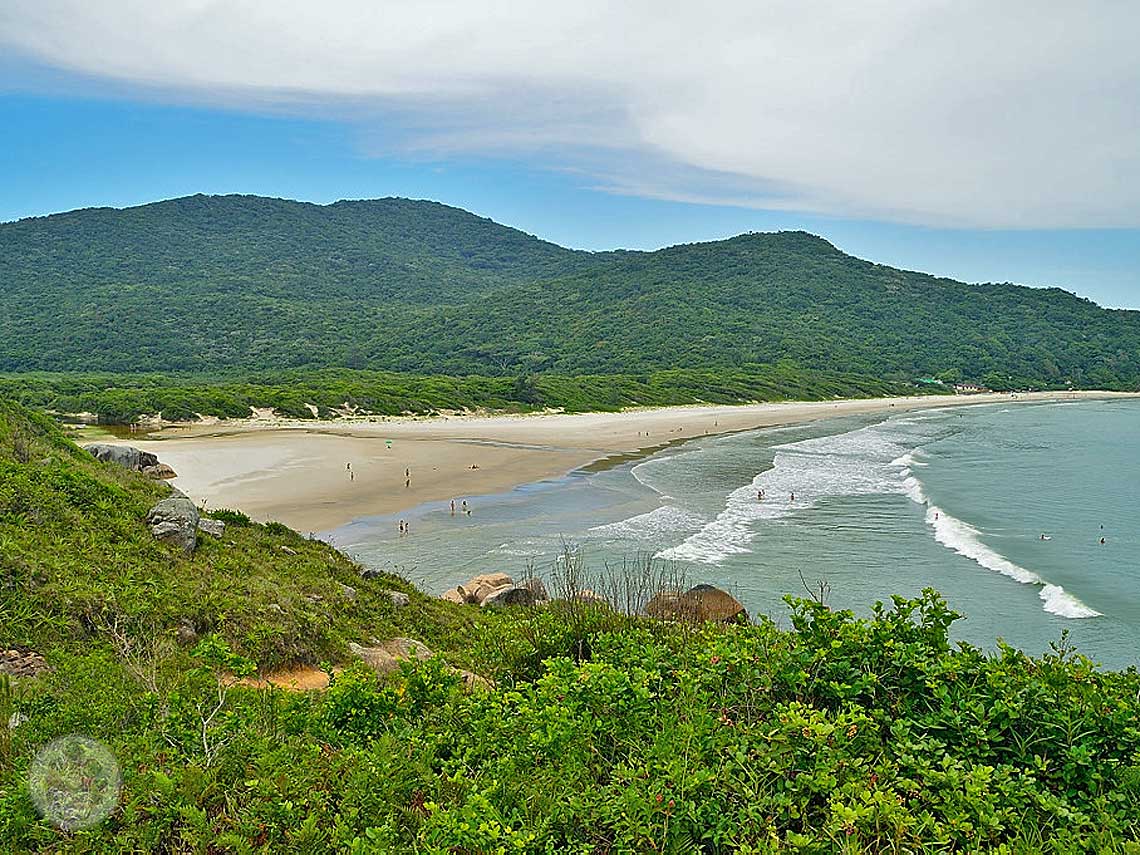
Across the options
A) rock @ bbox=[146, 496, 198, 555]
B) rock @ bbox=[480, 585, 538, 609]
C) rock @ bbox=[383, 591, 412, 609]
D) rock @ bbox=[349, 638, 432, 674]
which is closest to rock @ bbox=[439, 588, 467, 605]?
rock @ bbox=[480, 585, 538, 609]

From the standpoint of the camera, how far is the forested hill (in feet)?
365

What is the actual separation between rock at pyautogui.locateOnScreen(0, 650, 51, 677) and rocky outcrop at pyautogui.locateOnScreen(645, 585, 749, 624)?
17.4 ft

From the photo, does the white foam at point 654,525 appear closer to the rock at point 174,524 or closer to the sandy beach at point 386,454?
the sandy beach at point 386,454

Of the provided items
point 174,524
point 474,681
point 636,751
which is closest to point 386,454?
point 174,524

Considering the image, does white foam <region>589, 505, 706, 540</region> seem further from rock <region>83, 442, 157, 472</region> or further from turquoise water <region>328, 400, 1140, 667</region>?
rock <region>83, 442, 157, 472</region>

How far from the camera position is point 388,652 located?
923 cm

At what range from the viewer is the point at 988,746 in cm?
371

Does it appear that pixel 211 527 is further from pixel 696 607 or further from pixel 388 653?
pixel 696 607

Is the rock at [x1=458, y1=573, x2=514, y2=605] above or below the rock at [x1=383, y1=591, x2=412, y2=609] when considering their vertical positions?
below

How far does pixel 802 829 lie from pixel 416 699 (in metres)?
2.31

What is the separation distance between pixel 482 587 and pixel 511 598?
152 cm

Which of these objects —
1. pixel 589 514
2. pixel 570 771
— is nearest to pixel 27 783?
pixel 570 771

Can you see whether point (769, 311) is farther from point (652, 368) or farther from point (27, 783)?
point (27, 783)

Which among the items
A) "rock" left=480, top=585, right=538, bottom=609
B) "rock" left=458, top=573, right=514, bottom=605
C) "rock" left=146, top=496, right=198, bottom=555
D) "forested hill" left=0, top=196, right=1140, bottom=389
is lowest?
"rock" left=458, top=573, right=514, bottom=605
